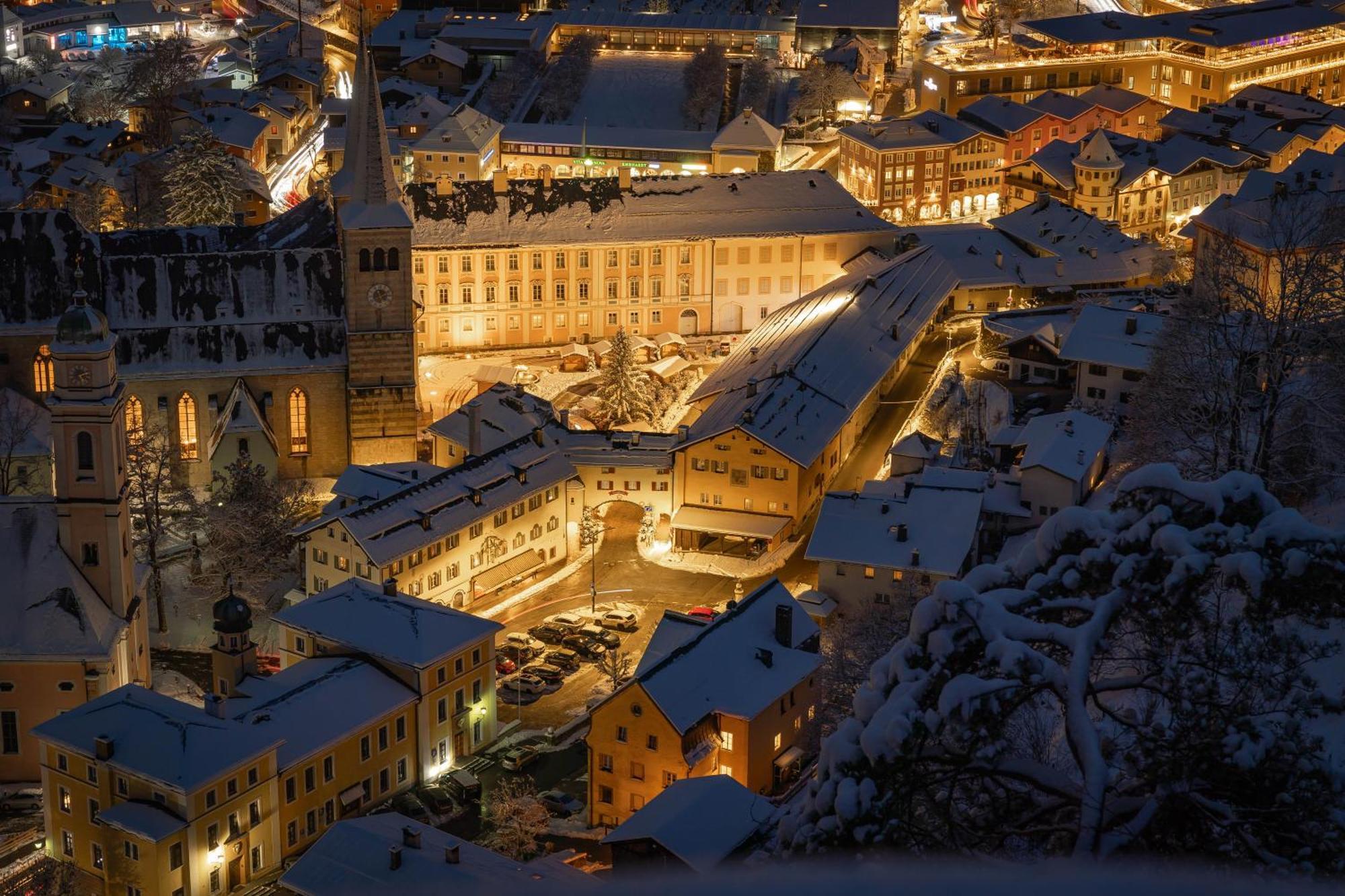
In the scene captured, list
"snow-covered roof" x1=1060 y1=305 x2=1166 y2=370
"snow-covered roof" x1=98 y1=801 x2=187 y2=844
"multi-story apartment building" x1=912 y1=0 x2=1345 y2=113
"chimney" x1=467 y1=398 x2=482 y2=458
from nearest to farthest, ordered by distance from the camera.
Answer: "snow-covered roof" x1=98 y1=801 x2=187 y2=844 → "chimney" x1=467 y1=398 x2=482 y2=458 → "snow-covered roof" x1=1060 y1=305 x2=1166 y2=370 → "multi-story apartment building" x1=912 y1=0 x2=1345 y2=113

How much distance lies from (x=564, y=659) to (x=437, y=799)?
22.5ft

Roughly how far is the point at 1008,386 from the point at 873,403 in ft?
14.9

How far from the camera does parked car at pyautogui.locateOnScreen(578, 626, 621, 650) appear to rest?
48.0 metres

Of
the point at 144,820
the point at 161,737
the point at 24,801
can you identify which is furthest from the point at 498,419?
the point at 144,820

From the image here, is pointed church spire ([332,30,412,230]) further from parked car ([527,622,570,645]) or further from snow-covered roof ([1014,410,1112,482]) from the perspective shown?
snow-covered roof ([1014,410,1112,482])

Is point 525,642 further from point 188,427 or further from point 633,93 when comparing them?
point 633,93

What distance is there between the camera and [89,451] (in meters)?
41.8

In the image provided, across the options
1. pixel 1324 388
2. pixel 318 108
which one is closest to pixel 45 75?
pixel 318 108

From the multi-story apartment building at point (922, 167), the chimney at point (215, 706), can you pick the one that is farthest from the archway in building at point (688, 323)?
the chimney at point (215, 706)

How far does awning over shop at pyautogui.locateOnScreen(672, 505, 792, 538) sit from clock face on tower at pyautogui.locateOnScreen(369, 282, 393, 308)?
36.3ft

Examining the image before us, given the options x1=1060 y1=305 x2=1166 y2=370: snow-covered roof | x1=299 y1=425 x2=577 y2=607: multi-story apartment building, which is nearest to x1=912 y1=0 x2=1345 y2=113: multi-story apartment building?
x1=1060 y1=305 x2=1166 y2=370: snow-covered roof

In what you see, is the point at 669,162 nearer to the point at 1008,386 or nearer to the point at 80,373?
the point at 1008,386

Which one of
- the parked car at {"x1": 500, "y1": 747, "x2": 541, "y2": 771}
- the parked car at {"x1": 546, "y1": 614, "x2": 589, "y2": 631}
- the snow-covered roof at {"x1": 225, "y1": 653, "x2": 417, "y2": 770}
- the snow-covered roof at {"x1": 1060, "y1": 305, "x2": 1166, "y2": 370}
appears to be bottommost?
the parked car at {"x1": 500, "y1": 747, "x2": 541, "y2": 771}

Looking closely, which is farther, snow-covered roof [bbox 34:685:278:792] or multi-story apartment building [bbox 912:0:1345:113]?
multi-story apartment building [bbox 912:0:1345:113]
